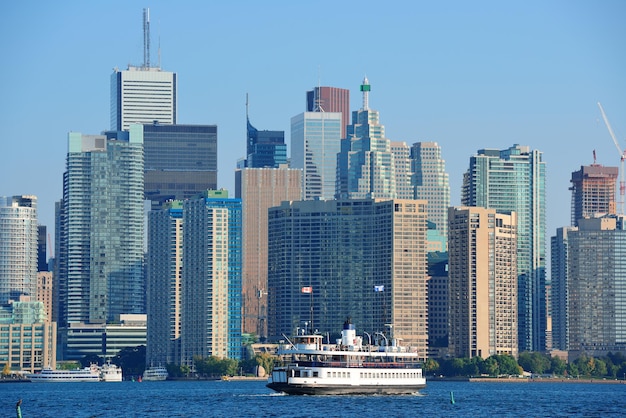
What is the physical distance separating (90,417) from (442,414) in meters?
42.6

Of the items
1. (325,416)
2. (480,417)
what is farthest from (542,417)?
(325,416)

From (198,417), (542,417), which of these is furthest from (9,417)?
(542,417)

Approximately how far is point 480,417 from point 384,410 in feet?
38.2

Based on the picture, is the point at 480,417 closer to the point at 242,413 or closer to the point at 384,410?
the point at 384,410

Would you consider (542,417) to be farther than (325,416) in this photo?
Yes

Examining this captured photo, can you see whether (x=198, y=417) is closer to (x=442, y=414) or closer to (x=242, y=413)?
(x=242, y=413)

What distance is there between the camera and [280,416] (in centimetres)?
19038

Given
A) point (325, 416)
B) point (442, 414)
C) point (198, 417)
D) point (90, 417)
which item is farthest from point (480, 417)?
point (90, 417)

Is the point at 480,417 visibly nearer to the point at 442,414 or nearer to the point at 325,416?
the point at 442,414

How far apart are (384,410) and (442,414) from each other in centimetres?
709

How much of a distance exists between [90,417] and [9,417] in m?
9.70

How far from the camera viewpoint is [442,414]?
199 meters

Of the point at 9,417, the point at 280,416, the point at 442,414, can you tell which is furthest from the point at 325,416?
the point at 9,417

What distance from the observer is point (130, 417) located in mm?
198750
